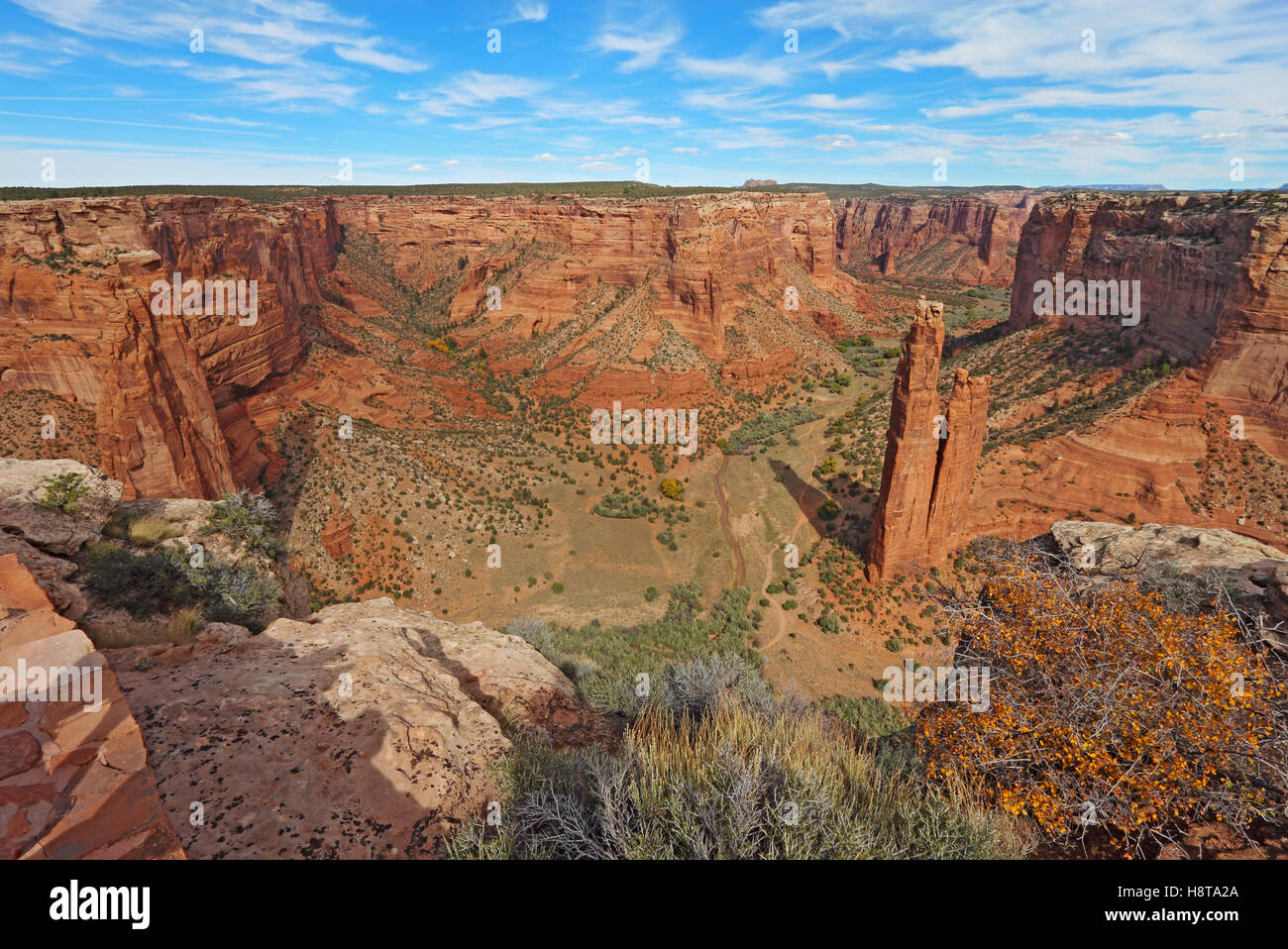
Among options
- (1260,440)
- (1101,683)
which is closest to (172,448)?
(1101,683)

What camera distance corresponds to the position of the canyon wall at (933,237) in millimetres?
131625

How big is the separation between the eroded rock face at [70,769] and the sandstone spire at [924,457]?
1172 inches

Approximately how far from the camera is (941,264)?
138125 mm

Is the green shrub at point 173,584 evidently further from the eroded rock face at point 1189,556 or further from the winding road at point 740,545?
the winding road at point 740,545

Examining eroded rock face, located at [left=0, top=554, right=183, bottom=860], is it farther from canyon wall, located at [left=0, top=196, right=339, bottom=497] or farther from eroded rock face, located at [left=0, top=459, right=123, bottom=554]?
canyon wall, located at [left=0, top=196, right=339, bottom=497]

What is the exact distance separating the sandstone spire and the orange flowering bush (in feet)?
66.4

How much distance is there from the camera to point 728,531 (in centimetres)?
3950

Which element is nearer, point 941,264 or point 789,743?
point 789,743

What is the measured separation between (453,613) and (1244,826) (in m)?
30.3

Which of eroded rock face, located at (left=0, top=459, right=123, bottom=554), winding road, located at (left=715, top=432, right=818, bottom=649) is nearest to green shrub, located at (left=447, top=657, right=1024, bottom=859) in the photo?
eroded rock face, located at (left=0, top=459, right=123, bottom=554)

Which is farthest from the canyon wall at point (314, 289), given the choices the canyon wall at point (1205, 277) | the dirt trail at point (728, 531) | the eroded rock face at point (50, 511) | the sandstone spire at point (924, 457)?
the sandstone spire at point (924, 457)

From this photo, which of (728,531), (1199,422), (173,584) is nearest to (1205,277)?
→ (1199,422)

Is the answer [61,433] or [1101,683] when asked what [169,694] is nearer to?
[1101,683]

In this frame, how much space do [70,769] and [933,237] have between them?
580 ft
